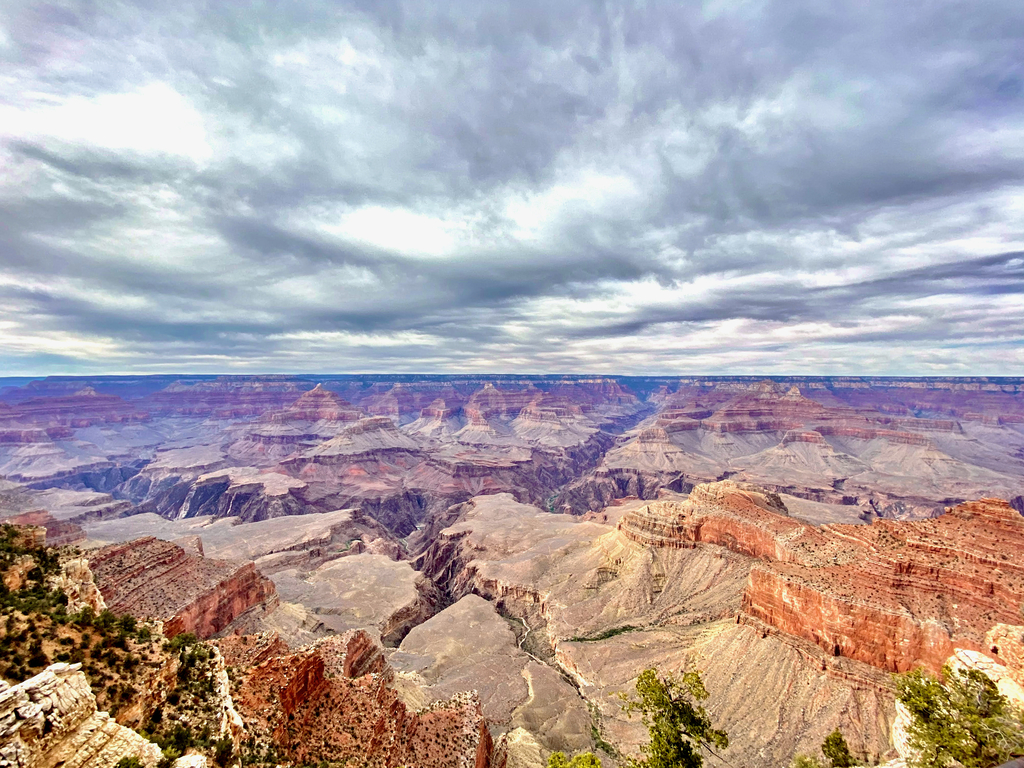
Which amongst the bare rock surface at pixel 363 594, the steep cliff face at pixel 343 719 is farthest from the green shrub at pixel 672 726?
the bare rock surface at pixel 363 594

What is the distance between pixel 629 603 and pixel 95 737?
72677 mm

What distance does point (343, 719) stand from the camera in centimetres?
2569

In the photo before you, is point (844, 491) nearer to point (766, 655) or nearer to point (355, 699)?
point (766, 655)

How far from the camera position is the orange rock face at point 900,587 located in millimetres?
41125

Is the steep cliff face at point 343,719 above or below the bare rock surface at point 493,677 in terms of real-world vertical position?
above

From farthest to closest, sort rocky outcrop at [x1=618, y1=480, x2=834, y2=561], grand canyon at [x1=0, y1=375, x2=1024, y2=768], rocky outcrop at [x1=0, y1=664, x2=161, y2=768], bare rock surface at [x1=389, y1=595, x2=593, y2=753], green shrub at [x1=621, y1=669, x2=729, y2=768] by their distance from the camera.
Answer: rocky outcrop at [x1=618, y1=480, x2=834, y2=561] → bare rock surface at [x1=389, y1=595, x2=593, y2=753] → grand canyon at [x1=0, y1=375, x2=1024, y2=768] → green shrub at [x1=621, y1=669, x2=729, y2=768] → rocky outcrop at [x1=0, y1=664, x2=161, y2=768]

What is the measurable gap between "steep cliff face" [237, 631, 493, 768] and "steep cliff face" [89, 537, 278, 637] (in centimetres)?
2949

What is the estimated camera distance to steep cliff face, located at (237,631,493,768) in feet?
74.2

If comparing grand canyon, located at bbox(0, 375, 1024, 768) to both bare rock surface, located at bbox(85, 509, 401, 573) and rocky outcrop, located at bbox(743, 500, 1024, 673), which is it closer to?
rocky outcrop, located at bbox(743, 500, 1024, 673)

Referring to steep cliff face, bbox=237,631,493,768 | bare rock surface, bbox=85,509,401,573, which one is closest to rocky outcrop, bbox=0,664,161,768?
steep cliff face, bbox=237,631,493,768

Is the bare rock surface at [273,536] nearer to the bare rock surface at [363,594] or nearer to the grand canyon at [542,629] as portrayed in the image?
the grand canyon at [542,629]

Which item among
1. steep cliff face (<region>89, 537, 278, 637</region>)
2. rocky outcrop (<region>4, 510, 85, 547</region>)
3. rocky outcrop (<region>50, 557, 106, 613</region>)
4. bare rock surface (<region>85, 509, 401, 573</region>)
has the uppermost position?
rocky outcrop (<region>50, 557, 106, 613</region>)

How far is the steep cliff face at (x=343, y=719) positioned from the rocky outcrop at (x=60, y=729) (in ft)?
33.4

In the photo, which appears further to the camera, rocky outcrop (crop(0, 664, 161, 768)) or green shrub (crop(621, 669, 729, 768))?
green shrub (crop(621, 669, 729, 768))
